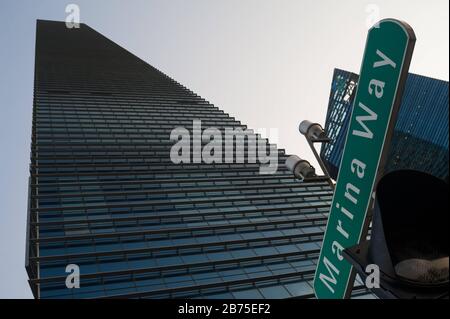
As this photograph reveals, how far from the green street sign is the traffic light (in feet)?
2.86

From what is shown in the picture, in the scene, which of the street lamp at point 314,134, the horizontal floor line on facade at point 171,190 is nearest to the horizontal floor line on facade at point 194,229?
the horizontal floor line on facade at point 171,190

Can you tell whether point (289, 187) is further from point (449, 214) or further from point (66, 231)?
point (449, 214)

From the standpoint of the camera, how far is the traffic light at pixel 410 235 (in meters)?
4.34

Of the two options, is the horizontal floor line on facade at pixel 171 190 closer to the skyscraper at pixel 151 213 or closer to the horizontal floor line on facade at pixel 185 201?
the skyscraper at pixel 151 213

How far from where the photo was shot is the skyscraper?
1651 inches

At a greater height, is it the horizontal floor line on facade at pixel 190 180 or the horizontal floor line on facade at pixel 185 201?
the horizontal floor line on facade at pixel 190 180

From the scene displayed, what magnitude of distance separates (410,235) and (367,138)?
1.50 m

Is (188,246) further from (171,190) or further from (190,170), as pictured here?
(190,170)

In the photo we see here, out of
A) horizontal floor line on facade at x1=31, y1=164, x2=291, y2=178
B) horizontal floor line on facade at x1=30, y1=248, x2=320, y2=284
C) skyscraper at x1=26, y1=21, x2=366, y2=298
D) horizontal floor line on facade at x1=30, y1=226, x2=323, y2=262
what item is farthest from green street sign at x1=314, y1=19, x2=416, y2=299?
horizontal floor line on facade at x1=31, y1=164, x2=291, y2=178

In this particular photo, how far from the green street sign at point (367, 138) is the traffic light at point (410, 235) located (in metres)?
0.87

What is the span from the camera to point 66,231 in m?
47.9

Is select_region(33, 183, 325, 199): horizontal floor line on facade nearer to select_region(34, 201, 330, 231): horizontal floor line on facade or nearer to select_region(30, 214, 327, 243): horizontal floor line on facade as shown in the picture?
select_region(34, 201, 330, 231): horizontal floor line on facade
